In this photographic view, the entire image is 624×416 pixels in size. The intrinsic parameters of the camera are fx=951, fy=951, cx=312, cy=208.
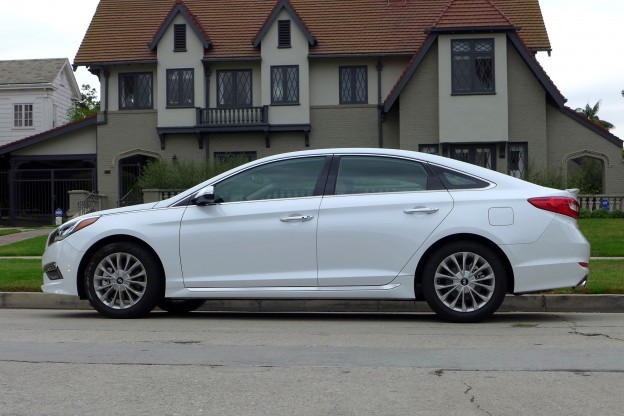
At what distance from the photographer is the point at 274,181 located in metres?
9.35

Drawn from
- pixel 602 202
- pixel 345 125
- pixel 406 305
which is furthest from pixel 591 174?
pixel 406 305

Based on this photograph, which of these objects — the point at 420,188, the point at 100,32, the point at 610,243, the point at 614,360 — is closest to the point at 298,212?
the point at 420,188

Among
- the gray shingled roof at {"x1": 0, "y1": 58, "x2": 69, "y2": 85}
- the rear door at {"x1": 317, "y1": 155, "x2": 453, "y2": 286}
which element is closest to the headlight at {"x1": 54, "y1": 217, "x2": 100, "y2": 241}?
the rear door at {"x1": 317, "y1": 155, "x2": 453, "y2": 286}

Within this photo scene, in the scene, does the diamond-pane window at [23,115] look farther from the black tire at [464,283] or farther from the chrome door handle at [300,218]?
the black tire at [464,283]

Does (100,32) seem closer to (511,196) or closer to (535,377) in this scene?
(511,196)

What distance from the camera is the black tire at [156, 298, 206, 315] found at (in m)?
10.0

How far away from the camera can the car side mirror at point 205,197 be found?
9164mm

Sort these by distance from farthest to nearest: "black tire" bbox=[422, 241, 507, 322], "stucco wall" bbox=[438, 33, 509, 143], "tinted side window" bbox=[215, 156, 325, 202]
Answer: "stucco wall" bbox=[438, 33, 509, 143], "tinted side window" bbox=[215, 156, 325, 202], "black tire" bbox=[422, 241, 507, 322]

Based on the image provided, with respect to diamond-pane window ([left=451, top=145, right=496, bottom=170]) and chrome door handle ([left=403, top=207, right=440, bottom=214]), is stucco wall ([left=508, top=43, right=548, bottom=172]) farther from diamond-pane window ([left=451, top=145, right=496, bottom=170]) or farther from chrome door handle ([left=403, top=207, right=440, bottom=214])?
chrome door handle ([left=403, top=207, right=440, bottom=214])

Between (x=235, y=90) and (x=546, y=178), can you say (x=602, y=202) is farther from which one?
(x=235, y=90)

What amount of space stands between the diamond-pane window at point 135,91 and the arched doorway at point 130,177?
1.80 meters

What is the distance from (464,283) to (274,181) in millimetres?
2099

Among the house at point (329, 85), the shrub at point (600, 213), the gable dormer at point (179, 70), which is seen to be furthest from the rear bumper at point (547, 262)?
the gable dormer at point (179, 70)

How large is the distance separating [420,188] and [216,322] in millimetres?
2367
